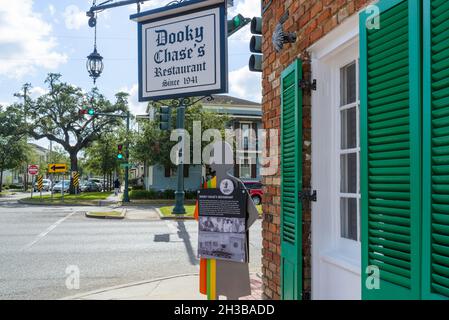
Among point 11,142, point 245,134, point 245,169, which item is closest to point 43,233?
point 245,169

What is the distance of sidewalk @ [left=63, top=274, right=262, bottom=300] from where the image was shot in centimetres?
526

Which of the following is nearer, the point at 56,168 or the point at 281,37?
the point at 281,37

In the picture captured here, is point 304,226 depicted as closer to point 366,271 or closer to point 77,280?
point 366,271

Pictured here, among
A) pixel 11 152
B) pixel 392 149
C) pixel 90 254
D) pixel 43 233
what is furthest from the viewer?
pixel 11 152

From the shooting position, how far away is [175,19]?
3.52m

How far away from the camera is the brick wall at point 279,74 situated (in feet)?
10.8

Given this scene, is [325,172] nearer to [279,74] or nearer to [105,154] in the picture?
[279,74]

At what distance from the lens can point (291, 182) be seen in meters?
3.71

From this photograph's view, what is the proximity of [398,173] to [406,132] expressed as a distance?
0.21 meters

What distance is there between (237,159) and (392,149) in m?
27.7

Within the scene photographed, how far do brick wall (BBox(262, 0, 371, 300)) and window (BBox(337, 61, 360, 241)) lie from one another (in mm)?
292

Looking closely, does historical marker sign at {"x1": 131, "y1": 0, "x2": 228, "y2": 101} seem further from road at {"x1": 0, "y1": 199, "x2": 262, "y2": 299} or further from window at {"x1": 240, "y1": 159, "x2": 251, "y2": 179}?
window at {"x1": 240, "y1": 159, "x2": 251, "y2": 179}

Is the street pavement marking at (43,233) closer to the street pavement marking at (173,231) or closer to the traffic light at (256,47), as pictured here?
the street pavement marking at (173,231)

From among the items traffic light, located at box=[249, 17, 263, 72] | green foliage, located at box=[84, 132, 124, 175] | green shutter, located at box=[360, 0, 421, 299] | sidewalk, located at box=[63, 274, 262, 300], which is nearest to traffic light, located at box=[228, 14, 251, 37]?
traffic light, located at box=[249, 17, 263, 72]
